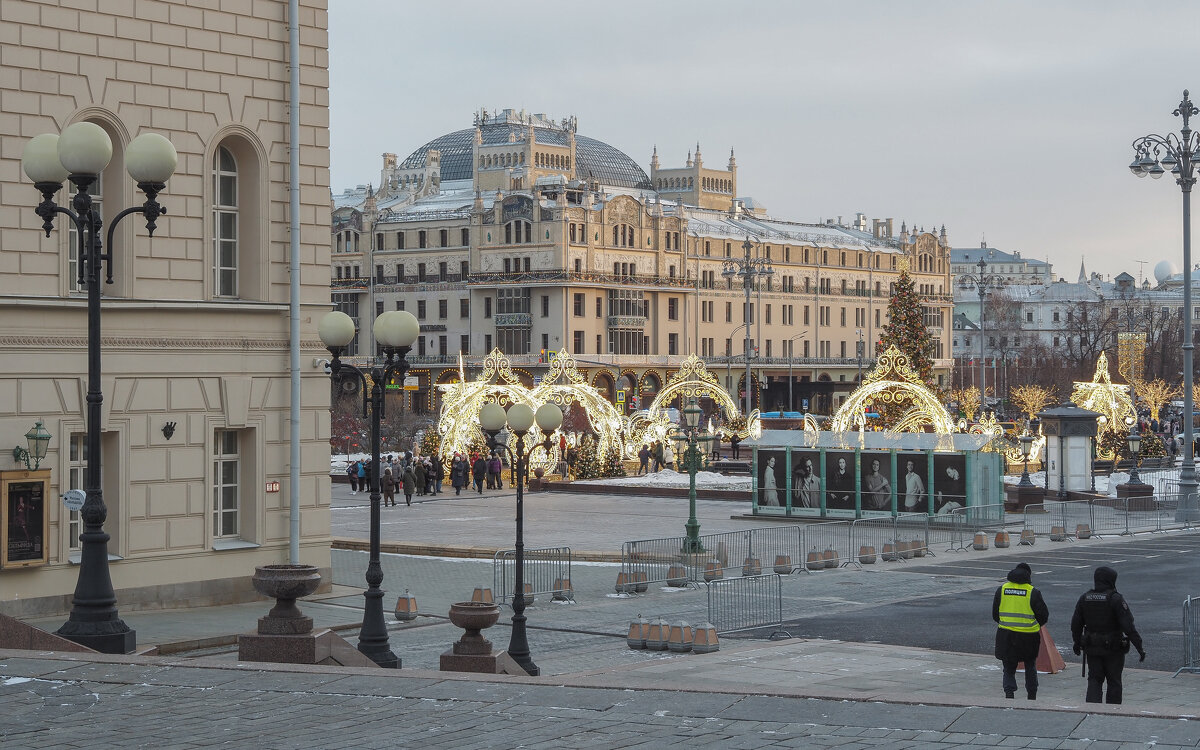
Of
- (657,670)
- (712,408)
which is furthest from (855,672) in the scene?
(712,408)

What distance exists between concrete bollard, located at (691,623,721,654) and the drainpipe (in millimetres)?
6361

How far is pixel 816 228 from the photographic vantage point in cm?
12550

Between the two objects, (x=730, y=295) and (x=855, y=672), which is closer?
(x=855, y=672)

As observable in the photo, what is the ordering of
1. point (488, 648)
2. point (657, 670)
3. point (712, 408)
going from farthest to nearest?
point (712, 408), point (657, 670), point (488, 648)

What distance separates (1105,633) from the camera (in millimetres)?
14648

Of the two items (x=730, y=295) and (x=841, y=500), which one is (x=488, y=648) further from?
(x=730, y=295)

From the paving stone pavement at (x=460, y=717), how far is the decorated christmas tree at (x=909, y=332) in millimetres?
35511

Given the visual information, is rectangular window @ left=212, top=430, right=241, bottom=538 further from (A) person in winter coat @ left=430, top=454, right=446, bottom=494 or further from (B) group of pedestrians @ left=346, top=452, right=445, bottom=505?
(A) person in winter coat @ left=430, top=454, right=446, bottom=494

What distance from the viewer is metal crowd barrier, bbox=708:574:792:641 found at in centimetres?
2253

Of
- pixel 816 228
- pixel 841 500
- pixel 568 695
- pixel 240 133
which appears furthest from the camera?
pixel 816 228

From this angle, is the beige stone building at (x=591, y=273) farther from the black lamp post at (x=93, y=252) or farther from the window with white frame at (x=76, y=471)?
the black lamp post at (x=93, y=252)

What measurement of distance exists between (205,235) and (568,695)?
12101 millimetres

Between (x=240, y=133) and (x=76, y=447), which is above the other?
(x=240, y=133)

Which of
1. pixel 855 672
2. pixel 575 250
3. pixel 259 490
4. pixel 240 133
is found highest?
pixel 575 250
